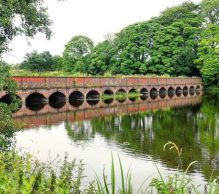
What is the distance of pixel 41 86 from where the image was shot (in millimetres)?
33906

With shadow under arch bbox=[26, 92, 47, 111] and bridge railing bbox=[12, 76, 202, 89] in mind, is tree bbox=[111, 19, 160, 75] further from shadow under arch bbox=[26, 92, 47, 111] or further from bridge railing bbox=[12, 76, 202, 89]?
shadow under arch bbox=[26, 92, 47, 111]

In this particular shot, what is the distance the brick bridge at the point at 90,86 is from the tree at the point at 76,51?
772 inches

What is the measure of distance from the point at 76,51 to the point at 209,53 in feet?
89.6

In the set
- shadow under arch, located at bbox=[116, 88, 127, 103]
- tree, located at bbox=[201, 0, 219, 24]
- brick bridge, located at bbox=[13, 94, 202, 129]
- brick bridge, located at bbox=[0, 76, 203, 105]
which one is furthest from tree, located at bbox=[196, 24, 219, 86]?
brick bridge, located at bbox=[13, 94, 202, 129]

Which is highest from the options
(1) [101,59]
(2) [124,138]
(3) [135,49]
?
(3) [135,49]

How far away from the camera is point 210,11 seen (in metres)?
63.2

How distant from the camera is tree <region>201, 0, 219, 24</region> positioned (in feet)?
204

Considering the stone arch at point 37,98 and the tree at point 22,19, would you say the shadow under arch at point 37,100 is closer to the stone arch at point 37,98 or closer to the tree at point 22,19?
the stone arch at point 37,98

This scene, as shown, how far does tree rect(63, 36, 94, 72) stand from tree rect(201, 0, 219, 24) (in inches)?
867

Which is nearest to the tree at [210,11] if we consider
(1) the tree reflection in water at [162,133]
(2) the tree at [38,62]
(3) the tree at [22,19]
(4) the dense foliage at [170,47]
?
→ (4) the dense foliage at [170,47]

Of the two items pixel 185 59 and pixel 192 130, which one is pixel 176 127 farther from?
pixel 185 59

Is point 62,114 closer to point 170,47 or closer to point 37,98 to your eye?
point 37,98

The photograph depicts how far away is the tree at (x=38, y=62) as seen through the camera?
230 feet

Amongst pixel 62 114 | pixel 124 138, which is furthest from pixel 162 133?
pixel 62 114
